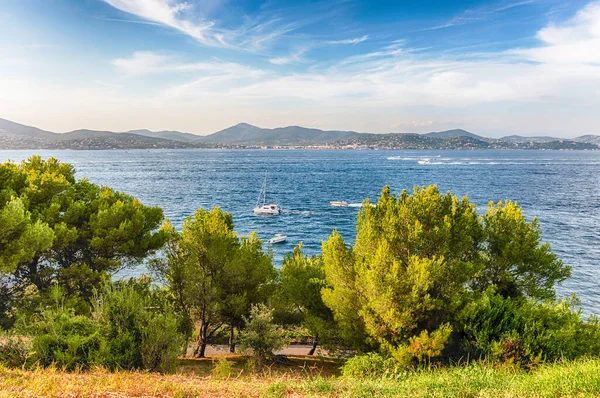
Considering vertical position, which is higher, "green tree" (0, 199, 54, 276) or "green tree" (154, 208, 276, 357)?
"green tree" (0, 199, 54, 276)

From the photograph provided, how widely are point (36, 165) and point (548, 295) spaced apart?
2853 centimetres

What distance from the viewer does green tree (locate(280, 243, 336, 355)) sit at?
15438 mm

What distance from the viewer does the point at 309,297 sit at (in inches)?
675

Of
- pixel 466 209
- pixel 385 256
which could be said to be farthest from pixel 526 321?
pixel 385 256

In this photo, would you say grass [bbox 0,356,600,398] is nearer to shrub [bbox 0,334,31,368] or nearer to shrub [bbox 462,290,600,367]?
shrub [bbox 0,334,31,368]

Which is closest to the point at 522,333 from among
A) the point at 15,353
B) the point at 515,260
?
the point at 515,260

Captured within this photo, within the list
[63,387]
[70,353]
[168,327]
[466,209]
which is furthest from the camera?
[466,209]

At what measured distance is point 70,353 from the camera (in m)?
10.1

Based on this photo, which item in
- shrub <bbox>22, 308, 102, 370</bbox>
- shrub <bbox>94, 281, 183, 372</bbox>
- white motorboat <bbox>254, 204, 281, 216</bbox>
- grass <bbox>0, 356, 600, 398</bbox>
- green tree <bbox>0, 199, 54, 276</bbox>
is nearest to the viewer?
grass <bbox>0, 356, 600, 398</bbox>

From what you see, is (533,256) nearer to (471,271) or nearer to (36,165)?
(471,271)

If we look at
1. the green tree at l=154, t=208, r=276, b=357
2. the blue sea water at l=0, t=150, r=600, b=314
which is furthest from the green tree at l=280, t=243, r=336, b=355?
the blue sea water at l=0, t=150, r=600, b=314

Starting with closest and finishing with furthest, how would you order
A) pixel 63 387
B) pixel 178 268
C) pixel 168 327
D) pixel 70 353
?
pixel 63 387 < pixel 70 353 < pixel 168 327 < pixel 178 268

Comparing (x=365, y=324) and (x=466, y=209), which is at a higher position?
(x=466, y=209)

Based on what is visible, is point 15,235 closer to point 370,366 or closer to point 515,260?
point 370,366
